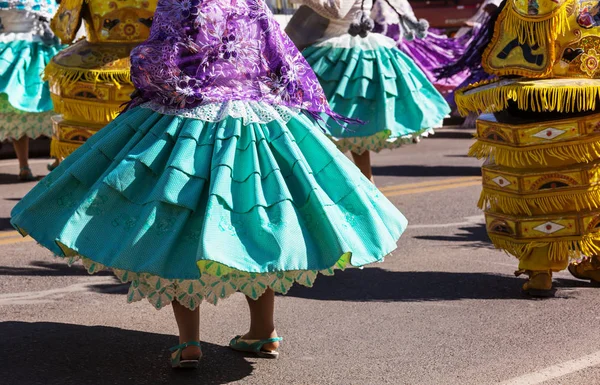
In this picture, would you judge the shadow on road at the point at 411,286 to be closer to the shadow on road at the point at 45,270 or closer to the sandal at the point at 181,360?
the shadow on road at the point at 45,270

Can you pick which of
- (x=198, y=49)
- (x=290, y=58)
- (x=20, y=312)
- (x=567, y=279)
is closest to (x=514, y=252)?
(x=567, y=279)

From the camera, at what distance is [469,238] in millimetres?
Result: 7984

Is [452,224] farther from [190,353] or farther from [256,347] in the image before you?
[190,353]

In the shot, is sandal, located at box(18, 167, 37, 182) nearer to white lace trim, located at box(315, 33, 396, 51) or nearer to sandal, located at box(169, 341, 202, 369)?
→ white lace trim, located at box(315, 33, 396, 51)

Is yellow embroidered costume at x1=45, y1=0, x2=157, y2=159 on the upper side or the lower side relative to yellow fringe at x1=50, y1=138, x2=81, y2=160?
upper

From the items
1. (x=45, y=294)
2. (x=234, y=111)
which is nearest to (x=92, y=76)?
(x=45, y=294)

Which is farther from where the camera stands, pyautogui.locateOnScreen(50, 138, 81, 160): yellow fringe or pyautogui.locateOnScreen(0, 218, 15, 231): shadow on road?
pyautogui.locateOnScreen(0, 218, 15, 231): shadow on road

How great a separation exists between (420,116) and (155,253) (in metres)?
4.36

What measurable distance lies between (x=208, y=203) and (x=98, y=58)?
3048 mm

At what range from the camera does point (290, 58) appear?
4.95m

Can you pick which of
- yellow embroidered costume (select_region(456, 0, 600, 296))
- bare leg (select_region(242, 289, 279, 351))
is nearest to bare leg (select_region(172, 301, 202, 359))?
bare leg (select_region(242, 289, 279, 351))

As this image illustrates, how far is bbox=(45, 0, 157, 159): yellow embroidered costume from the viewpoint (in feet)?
22.8

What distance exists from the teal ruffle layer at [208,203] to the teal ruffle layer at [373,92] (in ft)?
11.6

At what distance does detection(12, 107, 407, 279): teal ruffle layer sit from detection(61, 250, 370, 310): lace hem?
107mm
